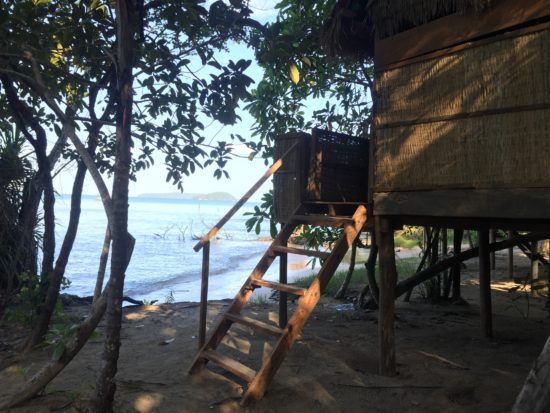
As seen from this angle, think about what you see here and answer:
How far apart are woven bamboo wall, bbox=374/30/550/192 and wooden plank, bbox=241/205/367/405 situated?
507 millimetres

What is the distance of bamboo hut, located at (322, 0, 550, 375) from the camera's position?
3.32m

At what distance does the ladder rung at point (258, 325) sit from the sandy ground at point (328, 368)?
488 millimetres

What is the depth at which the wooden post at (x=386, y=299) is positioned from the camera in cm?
425

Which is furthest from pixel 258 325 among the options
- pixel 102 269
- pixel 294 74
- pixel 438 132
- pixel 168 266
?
pixel 168 266

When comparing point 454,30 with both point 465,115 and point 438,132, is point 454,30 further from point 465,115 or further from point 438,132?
point 438,132

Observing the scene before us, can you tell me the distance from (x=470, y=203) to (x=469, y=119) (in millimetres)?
687

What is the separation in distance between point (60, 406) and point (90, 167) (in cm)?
192

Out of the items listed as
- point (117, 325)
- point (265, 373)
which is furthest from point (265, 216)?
point (117, 325)

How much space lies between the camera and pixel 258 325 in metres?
4.05

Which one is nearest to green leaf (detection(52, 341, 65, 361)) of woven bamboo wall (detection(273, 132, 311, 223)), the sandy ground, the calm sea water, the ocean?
the sandy ground

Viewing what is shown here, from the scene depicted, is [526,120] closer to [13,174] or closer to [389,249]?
[389,249]

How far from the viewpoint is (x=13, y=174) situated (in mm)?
6133

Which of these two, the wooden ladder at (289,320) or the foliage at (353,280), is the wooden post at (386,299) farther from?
the foliage at (353,280)

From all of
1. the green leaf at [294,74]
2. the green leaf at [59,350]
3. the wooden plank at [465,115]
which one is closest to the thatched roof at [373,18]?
the wooden plank at [465,115]
